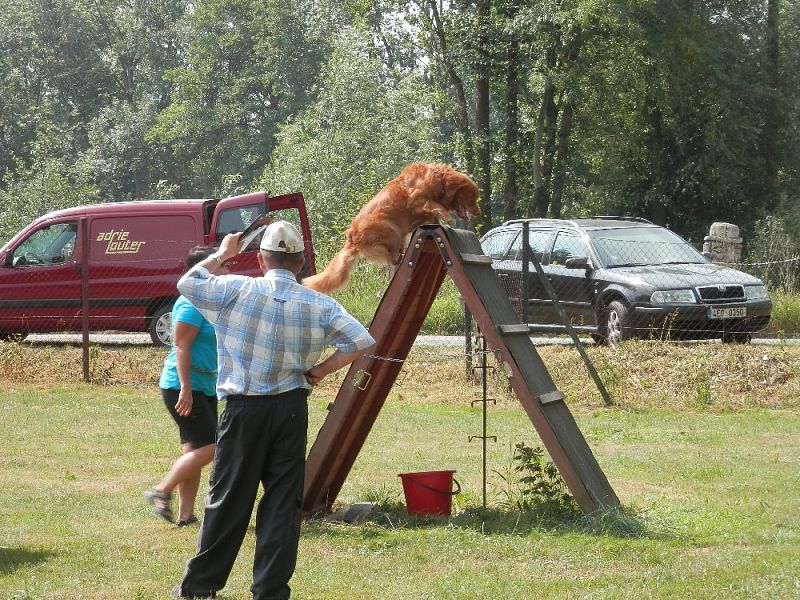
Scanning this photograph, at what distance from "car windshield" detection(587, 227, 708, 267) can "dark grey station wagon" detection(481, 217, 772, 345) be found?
13 mm

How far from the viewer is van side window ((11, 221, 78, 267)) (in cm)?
1745

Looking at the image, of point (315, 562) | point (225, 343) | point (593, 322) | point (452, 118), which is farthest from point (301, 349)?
point (452, 118)

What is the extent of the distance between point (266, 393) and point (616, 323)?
32.8 ft

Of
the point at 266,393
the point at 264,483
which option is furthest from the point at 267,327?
the point at 264,483

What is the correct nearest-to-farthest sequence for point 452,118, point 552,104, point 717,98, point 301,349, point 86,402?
point 301,349 < point 86,402 < point 717,98 < point 552,104 < point 452,118

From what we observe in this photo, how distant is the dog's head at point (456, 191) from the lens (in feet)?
25.0

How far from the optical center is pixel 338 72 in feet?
127

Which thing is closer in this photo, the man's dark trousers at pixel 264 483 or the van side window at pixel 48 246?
the man's dark trousers at pixel 264 483

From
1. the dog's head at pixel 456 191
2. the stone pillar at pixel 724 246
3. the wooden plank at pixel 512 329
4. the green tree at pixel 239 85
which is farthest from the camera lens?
the green tree at pixel 239 85

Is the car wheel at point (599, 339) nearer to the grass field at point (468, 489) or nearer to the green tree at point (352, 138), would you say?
the grass field at point (468, 489)

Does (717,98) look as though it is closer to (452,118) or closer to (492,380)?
(452,118)

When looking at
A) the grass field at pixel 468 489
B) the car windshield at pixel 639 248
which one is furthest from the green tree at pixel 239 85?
the grass field at pixel 468 489

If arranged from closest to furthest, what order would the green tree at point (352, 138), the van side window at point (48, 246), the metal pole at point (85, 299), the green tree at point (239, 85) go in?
the metal pole at point (85, 299), the van side window at point (48, 246), the green tree at point (352, 138), the green tree at point (239, 85)

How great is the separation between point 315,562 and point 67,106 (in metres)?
63.0
